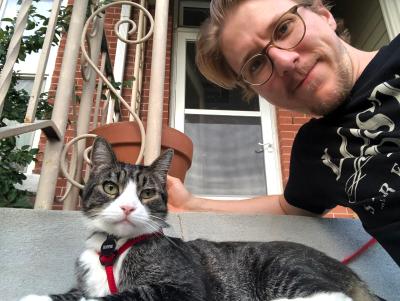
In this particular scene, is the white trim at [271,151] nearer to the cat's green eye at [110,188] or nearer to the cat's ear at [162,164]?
the cat's ear at [162,164]

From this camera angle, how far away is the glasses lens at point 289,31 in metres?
1.60

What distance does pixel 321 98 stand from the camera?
1.61 metres

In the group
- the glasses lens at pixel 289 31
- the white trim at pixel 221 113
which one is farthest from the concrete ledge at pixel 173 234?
the white trim at pixel 221 113

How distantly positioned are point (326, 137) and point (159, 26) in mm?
1118

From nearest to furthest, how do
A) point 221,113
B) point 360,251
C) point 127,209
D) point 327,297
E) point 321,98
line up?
point 327,297, point 127,209, point 321,98, point 360,251, point 221,113

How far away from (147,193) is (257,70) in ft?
2.58

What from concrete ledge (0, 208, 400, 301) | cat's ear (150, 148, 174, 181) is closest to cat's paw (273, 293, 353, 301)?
concrete ledge (0, 208, 400, 301)

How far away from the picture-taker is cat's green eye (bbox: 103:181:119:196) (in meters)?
1.50

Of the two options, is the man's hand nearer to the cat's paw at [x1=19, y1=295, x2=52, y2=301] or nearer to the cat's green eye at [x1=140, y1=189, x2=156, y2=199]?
the cat's green eye at [x1=140, y1=189, x2=156, y2=199]

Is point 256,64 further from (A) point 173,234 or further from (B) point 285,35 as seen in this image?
(A) point 173,234

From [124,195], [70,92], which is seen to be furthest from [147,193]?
[70,92]

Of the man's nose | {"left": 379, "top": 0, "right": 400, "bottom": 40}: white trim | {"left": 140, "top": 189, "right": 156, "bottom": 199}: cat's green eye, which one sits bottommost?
{"left": 140, "top": 189, "right": 156, "bottom": 199}: cat's green eye

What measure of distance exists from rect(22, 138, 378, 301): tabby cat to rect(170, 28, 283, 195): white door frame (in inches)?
100

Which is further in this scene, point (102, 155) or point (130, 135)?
point (130, 135)
